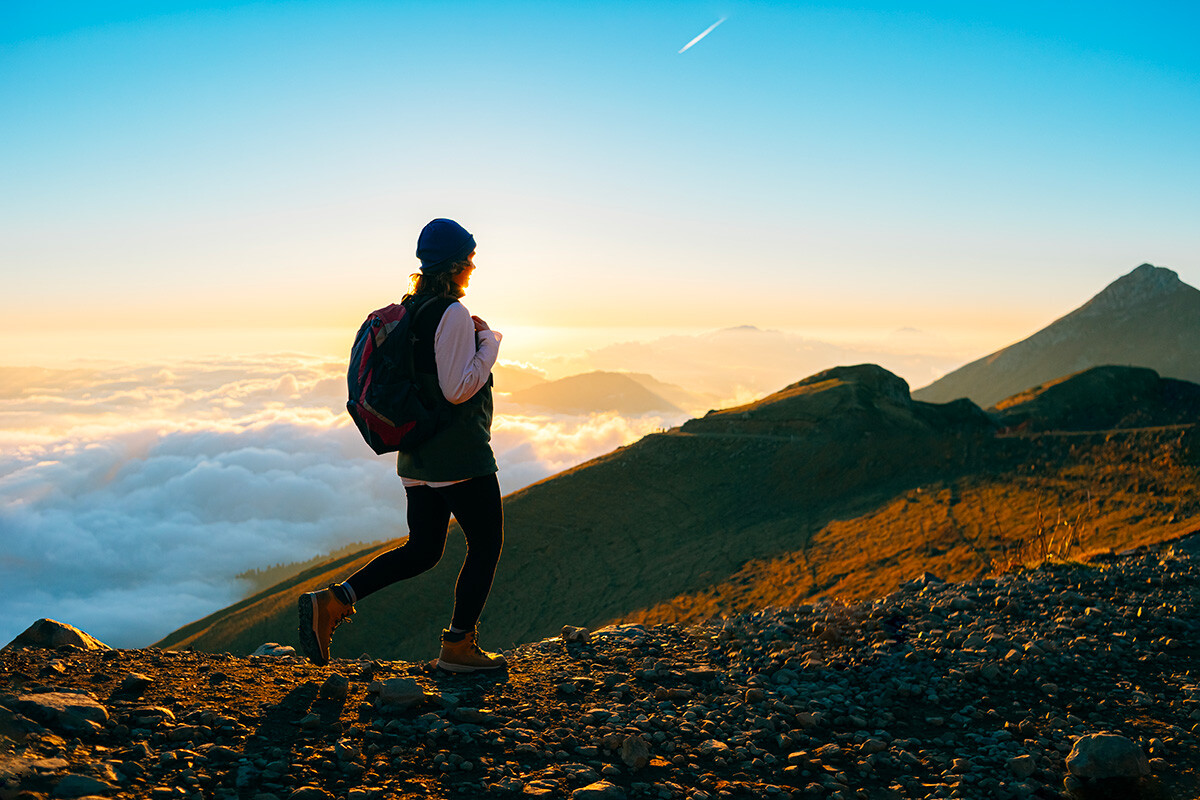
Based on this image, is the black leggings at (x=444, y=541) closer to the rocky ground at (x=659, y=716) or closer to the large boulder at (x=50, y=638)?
the rocky ground at (x=659, y=716)

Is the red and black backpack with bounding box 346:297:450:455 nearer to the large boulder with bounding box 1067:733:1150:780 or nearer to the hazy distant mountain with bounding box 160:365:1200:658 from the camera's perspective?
the large boulder with bounding box 1067:733:1150:780

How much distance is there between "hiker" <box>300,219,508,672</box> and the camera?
3689 millimetres

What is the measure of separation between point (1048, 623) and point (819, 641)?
1700 millimetres

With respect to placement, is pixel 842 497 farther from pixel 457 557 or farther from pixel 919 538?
pixel 457 557

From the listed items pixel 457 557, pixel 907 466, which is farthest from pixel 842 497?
pixel 457 557

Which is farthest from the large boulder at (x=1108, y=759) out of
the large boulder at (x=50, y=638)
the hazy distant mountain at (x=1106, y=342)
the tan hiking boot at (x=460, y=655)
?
the hazy distant mountain at (x=1106, y=342)

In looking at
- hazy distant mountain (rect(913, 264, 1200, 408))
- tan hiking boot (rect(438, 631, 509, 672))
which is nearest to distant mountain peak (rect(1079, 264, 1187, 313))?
hazy distant mountain (rect(913, 264, 1200, 408))

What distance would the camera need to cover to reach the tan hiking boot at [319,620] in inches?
154

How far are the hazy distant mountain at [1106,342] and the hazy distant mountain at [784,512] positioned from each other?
275 ft

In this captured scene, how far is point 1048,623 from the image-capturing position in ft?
17.2

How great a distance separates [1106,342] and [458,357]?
13524 cm

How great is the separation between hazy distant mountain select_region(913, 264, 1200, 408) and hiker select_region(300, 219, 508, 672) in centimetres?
11599

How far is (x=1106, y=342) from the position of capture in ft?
370

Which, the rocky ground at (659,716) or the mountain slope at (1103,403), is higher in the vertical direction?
the mountain slope at (1103,403)
